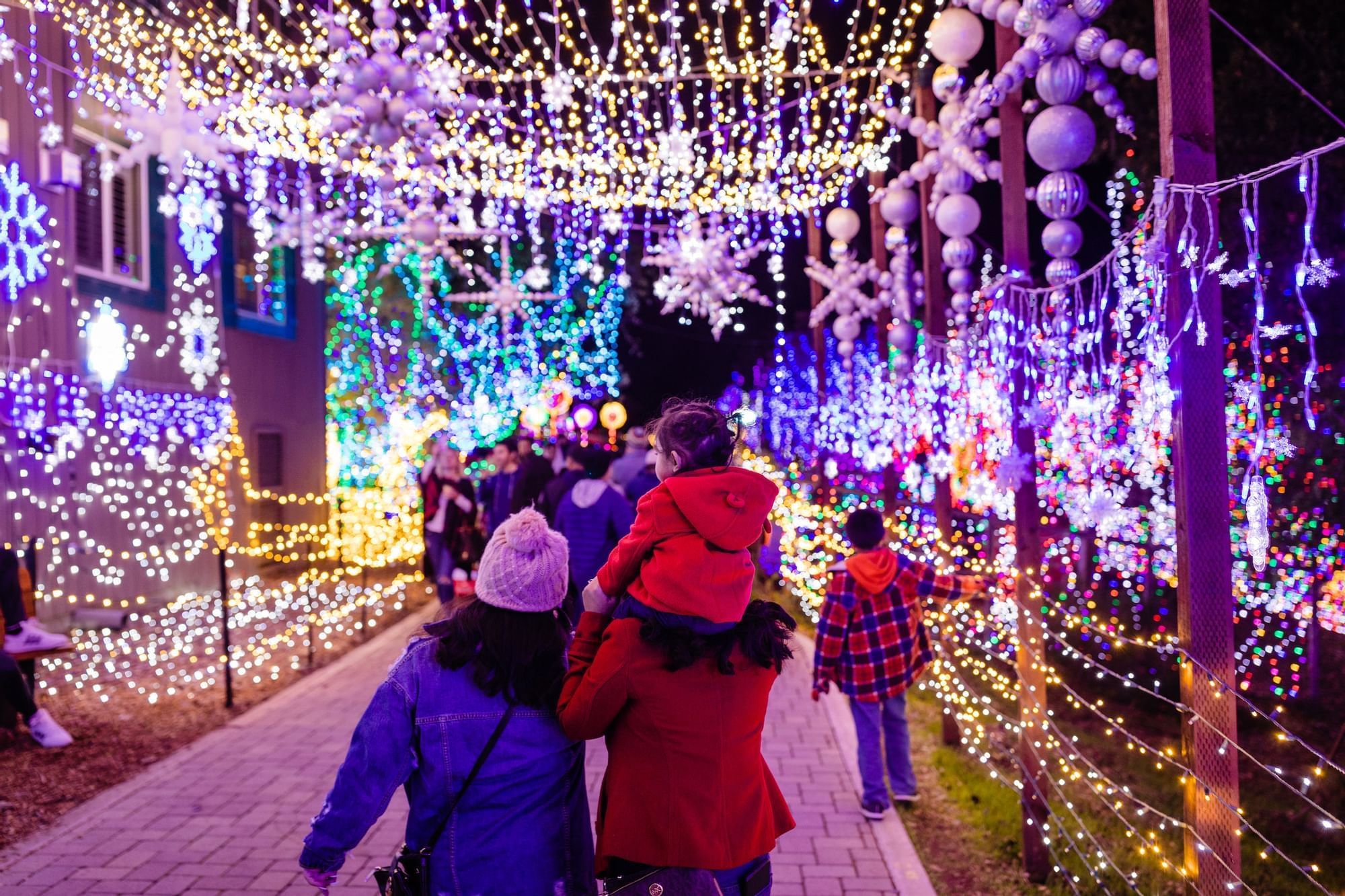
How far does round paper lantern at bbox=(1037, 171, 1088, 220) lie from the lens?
4695mm

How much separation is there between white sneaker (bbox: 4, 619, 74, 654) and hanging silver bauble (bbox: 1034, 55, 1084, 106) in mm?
6838

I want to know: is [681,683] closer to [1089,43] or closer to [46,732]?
[1089,43]

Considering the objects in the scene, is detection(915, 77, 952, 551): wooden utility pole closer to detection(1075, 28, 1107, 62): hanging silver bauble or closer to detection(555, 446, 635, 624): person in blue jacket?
detection(555, 446, 635, 624): person in blue jacket

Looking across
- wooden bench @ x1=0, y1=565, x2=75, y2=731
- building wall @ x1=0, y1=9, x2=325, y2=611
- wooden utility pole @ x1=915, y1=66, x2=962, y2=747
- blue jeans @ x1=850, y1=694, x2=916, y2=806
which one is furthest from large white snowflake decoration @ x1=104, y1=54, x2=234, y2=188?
blue jeans @ x1=850, y1=694, x2=916, y2=806

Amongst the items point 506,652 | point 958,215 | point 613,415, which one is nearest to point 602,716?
point 506,652

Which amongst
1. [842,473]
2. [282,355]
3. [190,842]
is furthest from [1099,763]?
[282,355]

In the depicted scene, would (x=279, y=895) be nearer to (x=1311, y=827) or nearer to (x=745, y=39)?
(x=1311, y=827)

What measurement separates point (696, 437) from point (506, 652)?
Result: 2.42 feet

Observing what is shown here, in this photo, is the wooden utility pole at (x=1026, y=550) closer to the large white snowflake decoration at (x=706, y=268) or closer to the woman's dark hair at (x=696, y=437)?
the woman's dark hair at (x=696, y=437)

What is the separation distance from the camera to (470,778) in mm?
2471

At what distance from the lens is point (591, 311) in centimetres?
1922

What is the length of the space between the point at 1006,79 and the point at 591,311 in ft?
48.8

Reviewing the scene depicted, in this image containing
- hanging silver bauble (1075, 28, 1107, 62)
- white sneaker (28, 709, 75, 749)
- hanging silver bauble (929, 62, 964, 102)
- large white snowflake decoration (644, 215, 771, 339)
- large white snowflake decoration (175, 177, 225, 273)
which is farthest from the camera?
large white snowflake decoration (175, 177, 225, 273)

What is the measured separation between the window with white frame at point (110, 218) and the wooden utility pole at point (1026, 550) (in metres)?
8.50
